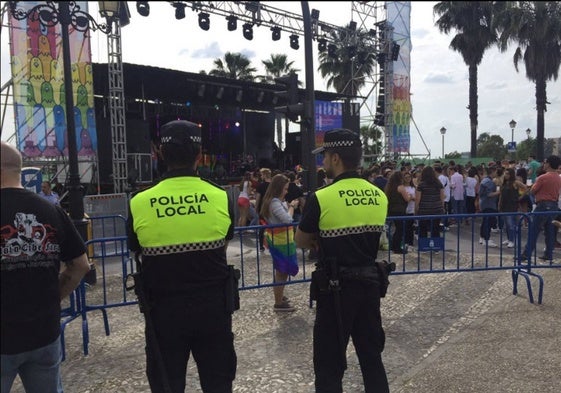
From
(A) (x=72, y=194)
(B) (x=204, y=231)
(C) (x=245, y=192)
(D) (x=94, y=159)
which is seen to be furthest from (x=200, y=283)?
(D) (x=94, y=159)

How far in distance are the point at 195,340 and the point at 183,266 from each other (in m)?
0.41

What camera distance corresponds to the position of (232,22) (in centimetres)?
1667

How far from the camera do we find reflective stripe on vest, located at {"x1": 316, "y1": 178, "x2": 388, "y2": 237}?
9.71 feet

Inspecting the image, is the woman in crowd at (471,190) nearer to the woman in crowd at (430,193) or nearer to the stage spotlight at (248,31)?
the woman in crowd at (430,193)

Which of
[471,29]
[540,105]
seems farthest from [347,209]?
[540,105]

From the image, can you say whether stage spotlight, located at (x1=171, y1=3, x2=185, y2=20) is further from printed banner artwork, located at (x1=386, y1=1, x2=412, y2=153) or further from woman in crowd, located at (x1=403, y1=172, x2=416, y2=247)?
printed banner artwork, located at (x1=386, y1=1, x2=412, y2=153)

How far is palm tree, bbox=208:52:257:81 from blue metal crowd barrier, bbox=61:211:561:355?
87.0ft

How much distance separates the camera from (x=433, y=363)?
13.9 ft

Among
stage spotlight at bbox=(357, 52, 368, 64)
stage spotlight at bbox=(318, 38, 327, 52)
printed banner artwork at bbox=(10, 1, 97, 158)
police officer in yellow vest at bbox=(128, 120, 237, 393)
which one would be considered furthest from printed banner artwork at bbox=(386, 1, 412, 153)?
police officer in yellow vest at bbox=(128, 120, 237, 393)

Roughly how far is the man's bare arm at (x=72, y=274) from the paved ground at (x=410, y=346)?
5.42ft

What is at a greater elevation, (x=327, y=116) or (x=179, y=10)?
(x=179, y=10)

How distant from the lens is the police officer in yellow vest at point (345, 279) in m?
2.96

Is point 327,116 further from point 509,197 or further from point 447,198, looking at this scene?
point 509,197

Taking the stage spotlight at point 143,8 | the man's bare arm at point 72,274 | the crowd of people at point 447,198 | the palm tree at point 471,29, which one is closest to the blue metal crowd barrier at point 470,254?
the crowd of people at point 447,198
